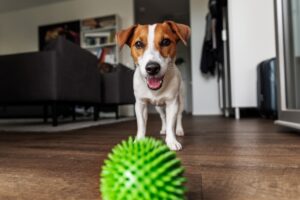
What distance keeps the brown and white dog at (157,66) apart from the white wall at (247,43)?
6.63 ft

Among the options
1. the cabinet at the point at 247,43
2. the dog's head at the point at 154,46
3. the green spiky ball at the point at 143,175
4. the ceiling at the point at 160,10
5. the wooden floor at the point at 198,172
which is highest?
the ceiling at the point at 160,10

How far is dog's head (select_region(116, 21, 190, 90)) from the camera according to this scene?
3.52 ft

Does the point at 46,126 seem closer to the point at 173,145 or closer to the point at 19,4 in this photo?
the point at 173,145

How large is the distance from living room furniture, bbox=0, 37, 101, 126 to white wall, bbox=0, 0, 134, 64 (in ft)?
9.82

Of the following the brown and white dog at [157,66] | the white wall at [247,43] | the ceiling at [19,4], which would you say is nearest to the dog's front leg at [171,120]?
the brown and white dog at [157,66]

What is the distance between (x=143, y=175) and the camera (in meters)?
0.36

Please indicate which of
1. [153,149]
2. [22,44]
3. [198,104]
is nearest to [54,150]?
[153,149]

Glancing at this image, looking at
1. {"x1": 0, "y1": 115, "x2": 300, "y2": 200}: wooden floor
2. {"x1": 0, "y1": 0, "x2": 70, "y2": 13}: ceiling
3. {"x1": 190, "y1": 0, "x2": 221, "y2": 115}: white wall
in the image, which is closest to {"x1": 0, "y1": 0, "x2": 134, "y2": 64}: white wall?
{"x1": 0, "y1": 0, "x2": 70, "y2": 13}: ceiling

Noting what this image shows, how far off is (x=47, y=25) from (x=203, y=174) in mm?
6282

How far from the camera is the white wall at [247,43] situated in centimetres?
306

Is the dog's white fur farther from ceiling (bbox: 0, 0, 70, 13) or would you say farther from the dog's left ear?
ceiling (bbox: 0, 0, 70, 13)

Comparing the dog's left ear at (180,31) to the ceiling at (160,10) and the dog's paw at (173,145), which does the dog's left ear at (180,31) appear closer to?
the dog's paw at (173,145)

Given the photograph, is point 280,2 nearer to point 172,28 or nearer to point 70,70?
point 172,28

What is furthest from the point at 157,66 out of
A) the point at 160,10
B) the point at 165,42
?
the point at 160,10
